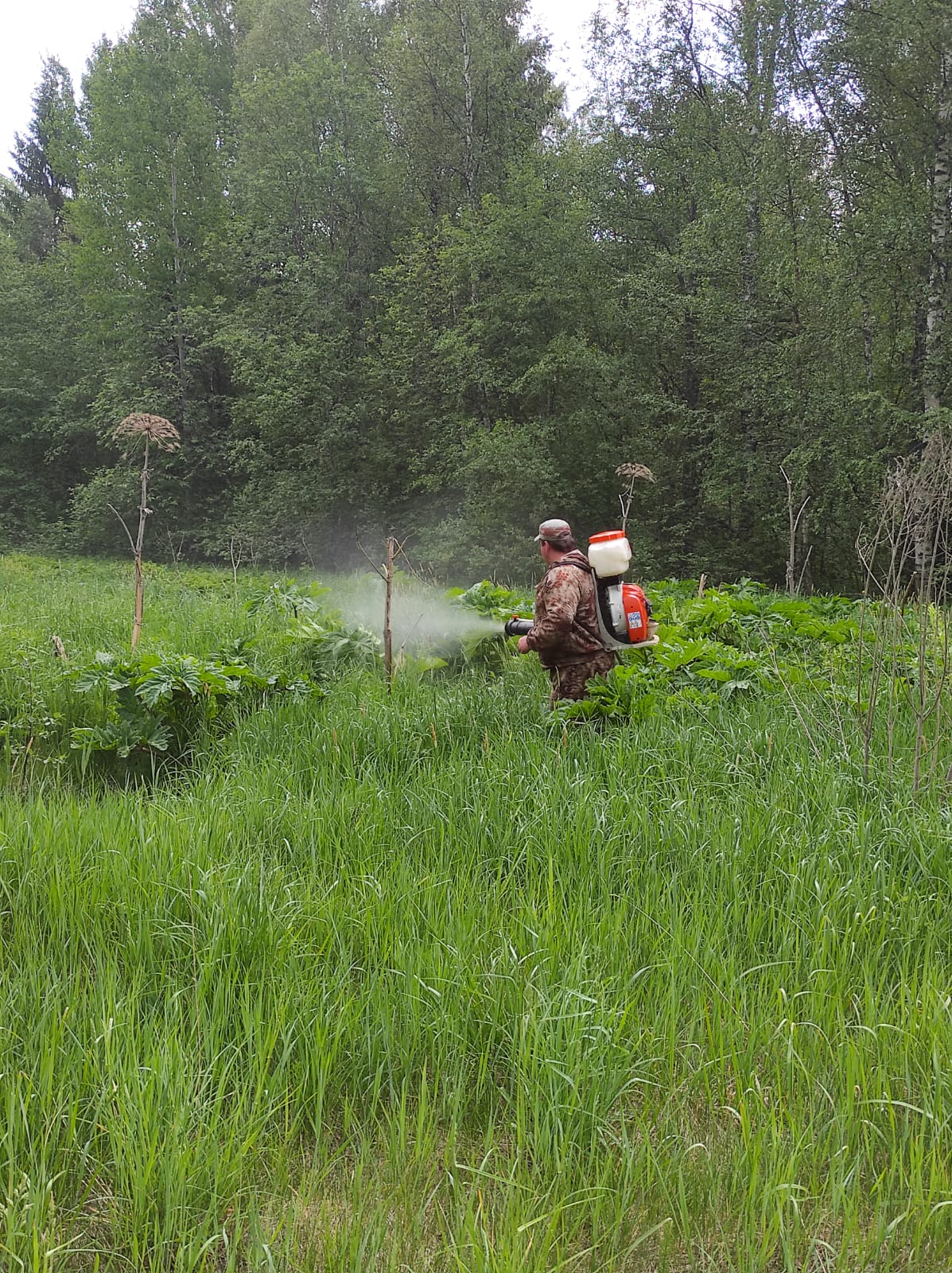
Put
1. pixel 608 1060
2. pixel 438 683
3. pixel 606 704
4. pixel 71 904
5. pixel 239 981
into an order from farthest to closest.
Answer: pixel 438 683 < pixel 606 704 < pixel 71 904 < pixel 239 981 < pixel 608 1060

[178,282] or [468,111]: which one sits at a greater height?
[468,111]

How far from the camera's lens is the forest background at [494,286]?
15.7 meters

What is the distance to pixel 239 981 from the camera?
2.62 metres

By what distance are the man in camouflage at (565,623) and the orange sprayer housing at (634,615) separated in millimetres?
242

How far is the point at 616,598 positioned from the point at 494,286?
17.2 m

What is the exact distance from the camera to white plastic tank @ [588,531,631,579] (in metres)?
4.91

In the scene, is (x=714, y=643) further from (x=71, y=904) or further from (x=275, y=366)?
(x=275, y=366)

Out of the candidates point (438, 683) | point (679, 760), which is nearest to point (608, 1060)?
point (679, 760)

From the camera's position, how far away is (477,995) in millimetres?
2510

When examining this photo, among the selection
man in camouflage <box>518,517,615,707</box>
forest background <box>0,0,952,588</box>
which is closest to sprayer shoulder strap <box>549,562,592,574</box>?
man in camouflage <box>518,517,615,707</box>

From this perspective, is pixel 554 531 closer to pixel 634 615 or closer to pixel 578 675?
pixel 634 615

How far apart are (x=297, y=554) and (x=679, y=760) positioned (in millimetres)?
20112

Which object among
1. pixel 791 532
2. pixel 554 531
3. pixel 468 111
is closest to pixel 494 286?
pixel 468 111

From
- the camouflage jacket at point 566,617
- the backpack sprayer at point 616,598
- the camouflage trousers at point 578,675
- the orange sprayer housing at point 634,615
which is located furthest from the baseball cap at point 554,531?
the camouflage trousers at point 578,675
